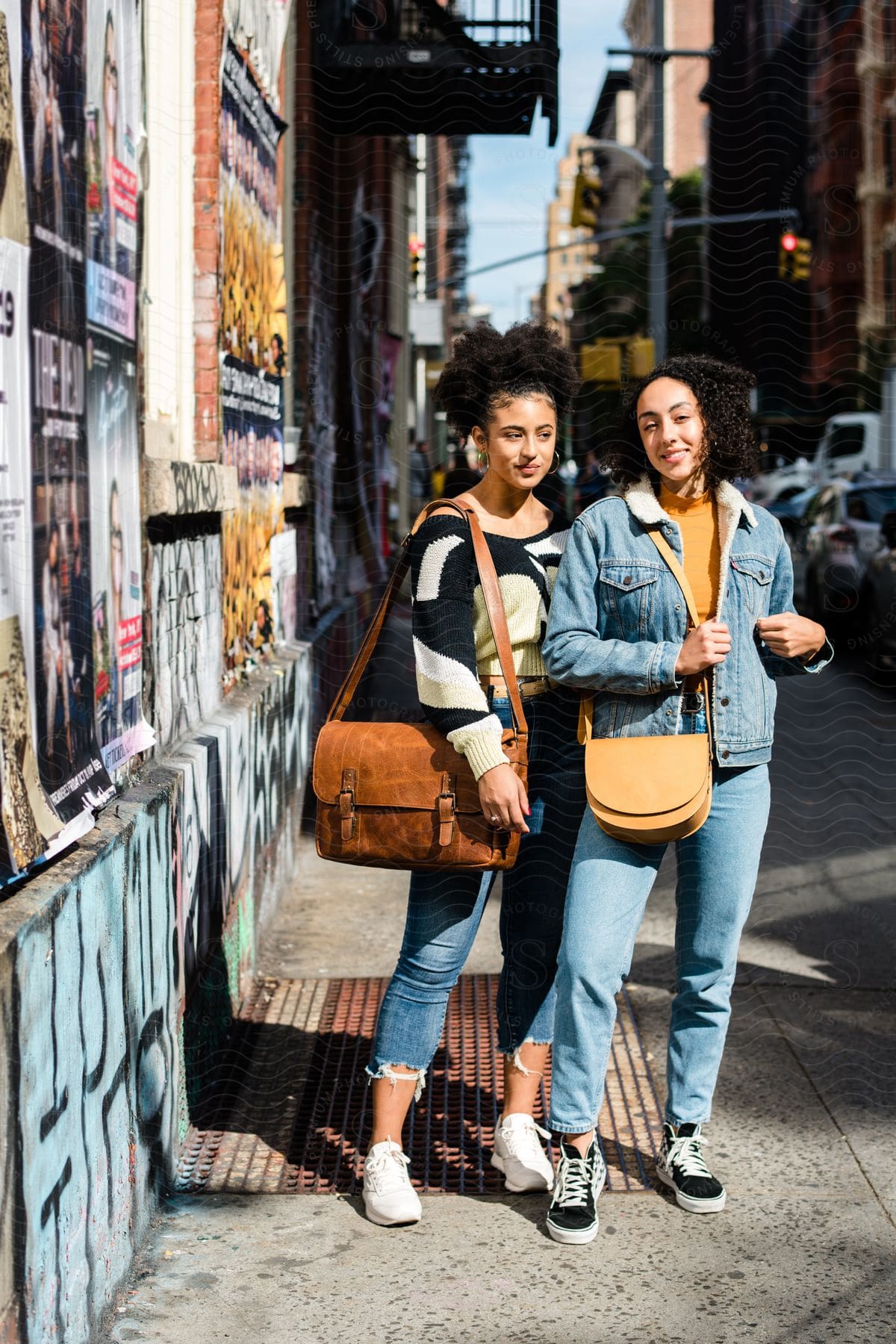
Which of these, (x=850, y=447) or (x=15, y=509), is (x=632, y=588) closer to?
(x=15, y=509)

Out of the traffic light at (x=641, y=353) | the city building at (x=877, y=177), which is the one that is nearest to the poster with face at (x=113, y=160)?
the traffic light at (x=641, y=353)

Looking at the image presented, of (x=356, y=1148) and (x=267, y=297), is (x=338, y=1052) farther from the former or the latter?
(x=267, y=297)

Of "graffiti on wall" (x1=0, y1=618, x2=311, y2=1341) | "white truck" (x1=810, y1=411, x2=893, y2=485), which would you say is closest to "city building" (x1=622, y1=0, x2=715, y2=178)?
"white truck" (x1=810, y1=411, x2=893, y2=485)

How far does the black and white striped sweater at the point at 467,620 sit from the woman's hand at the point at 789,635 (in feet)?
1.51

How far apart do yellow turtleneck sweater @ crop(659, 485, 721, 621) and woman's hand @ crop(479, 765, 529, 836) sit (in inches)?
21.2

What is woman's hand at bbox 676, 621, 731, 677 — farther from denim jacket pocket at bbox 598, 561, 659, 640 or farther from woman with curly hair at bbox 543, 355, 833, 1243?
denim jacket pocket at bbox 598, 561, 659, 640

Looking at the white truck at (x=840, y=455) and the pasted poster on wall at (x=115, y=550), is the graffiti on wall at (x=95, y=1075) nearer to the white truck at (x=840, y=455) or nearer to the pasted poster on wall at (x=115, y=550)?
the pasted poster on wall at (x=115, y=550)

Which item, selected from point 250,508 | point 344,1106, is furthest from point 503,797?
point 250,508

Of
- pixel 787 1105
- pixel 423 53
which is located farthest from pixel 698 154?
pixel 787 1105

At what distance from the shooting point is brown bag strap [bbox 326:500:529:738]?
10.4ft

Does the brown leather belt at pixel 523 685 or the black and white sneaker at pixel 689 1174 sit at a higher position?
the brown leather belt at pixel 523 685

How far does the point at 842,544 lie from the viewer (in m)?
14.5

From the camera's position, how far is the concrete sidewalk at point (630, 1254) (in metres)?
2.89

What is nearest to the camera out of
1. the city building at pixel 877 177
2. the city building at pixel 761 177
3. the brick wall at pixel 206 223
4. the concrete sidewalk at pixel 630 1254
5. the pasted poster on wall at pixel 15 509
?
the pasted poster on wall at pixel 15 509
